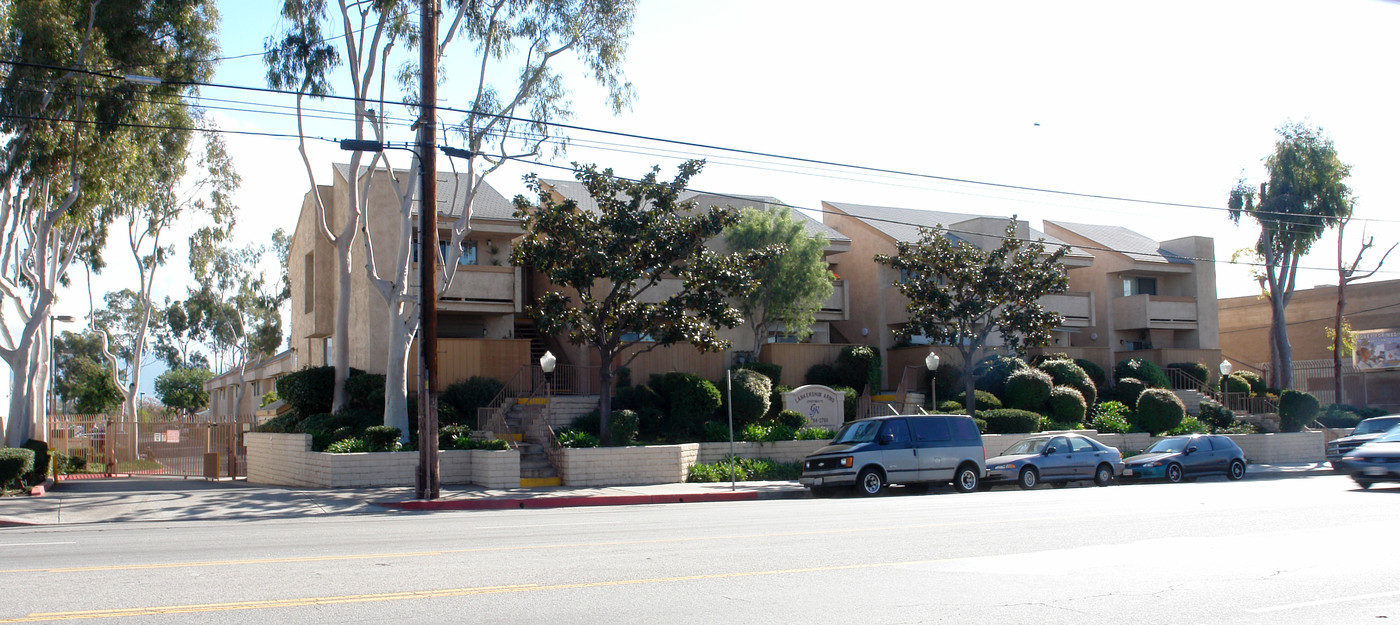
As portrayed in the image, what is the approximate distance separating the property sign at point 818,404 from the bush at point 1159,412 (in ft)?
34.6

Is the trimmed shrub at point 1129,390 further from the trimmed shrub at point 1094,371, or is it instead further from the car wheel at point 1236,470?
the car wheel at point 1236,470

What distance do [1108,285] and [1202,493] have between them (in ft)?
81.5

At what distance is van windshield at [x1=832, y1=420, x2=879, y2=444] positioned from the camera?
20.7 m

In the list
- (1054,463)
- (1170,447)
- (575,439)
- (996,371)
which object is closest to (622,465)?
(575,439)

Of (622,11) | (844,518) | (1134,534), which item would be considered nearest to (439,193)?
(622,11)

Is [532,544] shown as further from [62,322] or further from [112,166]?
[62,322]

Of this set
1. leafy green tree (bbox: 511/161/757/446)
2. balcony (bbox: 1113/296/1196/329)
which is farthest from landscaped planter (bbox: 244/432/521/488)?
balcony (bbox: 1113/296/1196/329)

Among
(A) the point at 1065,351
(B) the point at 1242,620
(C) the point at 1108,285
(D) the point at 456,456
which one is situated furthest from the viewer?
(C) the point at 1108,285

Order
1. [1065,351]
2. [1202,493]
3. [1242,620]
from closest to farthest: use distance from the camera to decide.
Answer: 1. [1242,620]
2. [1202,493]
3. [1065,351]

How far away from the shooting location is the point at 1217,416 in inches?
1318

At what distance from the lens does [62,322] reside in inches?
1180

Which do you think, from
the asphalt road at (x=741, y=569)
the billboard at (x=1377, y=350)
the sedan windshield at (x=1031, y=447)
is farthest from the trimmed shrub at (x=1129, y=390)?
the billboard at (x=1377, y=350)

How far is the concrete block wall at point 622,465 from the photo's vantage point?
22.1 m

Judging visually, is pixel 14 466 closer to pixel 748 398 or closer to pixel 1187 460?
pixel 748 398
